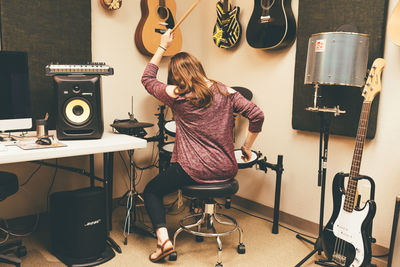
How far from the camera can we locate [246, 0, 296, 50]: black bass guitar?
2625 mm

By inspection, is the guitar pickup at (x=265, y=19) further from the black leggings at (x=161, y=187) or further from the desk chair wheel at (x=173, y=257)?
the desk chair wheel at (x=173, y=257)

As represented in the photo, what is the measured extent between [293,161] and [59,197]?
175 centimetres

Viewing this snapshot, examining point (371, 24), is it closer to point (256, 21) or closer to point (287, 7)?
point (287, 7)

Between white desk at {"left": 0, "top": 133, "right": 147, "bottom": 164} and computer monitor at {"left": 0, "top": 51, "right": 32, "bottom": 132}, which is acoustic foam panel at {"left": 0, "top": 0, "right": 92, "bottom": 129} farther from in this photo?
white desk at {"left": 0, "top": 133, "right": 147, "bottom": 164}

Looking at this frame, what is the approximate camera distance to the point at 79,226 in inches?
82.2

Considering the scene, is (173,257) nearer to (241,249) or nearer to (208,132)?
(241,249)

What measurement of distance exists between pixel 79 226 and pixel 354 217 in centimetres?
158

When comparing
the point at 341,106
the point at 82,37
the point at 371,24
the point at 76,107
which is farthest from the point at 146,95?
the point at 371,24

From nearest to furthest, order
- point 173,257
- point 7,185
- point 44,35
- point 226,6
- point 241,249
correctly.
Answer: point 7,185, point 173,257, point 241,249, point 44,35, point 226,6

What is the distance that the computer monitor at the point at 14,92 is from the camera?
213 cm

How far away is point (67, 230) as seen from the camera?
209 cm

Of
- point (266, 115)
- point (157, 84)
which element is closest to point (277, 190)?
point (266, 115)

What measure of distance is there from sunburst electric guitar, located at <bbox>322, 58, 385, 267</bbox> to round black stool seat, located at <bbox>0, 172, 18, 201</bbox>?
1872 millimetres

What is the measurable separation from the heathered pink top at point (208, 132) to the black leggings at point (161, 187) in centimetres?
5
